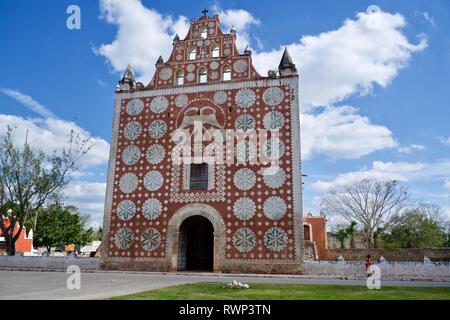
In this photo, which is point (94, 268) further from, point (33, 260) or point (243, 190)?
point (243, 190)

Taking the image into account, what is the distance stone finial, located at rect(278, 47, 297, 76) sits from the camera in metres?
19.2

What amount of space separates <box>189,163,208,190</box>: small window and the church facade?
0.18ft

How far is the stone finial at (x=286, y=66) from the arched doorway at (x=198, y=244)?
897 cm

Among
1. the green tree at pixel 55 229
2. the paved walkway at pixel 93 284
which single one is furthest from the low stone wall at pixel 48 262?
the green tree at pixel 55 229

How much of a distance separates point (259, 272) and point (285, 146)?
628cm

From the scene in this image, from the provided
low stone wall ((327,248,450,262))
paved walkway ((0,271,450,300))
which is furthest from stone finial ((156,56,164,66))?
low stone wall ((327,248,450,262))

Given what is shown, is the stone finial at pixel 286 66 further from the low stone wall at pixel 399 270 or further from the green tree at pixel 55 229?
the green tree at pixel 55 229

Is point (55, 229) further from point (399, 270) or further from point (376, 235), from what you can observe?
point (399, 270)

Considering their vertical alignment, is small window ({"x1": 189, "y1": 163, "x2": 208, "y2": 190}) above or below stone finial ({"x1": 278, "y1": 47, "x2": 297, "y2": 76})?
below

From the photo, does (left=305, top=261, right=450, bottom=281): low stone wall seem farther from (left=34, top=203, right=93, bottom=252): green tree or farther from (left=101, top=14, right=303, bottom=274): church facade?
(left=34, top=203, right=93, bottom=252): green tree

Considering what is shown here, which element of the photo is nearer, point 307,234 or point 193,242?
point 193,242

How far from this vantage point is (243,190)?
18.2 metres
